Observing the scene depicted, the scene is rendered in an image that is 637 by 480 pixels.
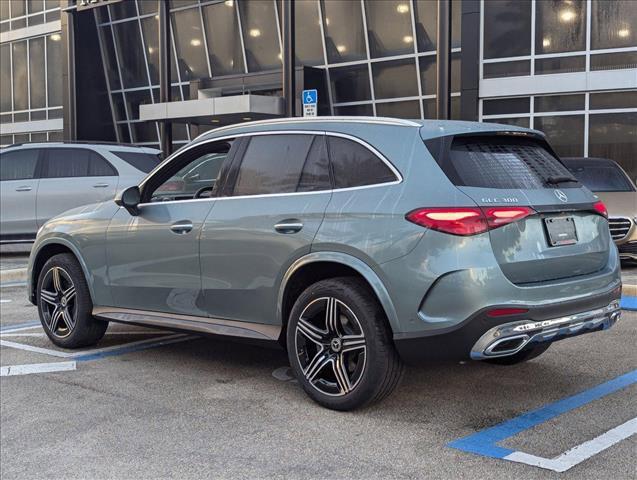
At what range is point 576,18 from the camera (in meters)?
A: 21.3

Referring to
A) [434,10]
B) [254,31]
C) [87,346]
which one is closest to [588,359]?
[87,346]

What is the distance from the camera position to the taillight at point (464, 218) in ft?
13.6

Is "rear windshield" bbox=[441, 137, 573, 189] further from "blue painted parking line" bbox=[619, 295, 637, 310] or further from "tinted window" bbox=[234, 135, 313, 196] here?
"blue painted parking line" bbox=[619, 295, 637, 310]

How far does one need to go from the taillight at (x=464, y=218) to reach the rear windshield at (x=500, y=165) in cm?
21

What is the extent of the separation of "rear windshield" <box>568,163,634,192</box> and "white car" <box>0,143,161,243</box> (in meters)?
6.86

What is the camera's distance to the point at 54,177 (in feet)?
42.2

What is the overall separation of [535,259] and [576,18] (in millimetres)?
19016

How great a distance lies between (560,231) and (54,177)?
10.2 m

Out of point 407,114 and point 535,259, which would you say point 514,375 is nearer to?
point 535,259

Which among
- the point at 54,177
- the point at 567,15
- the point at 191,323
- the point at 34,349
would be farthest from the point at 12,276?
the point at 567,15

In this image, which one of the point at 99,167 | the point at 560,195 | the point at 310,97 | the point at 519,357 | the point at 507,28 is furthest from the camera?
the point at 507,28

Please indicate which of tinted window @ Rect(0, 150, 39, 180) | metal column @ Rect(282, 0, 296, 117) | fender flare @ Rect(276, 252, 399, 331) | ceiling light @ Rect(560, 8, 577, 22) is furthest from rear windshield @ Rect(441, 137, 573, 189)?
ceiling light @ Rect(560, 8, 577, 22)

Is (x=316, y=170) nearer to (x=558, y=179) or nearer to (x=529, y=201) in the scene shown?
(x=529, y=201)

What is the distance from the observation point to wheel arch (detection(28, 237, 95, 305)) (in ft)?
20.6
